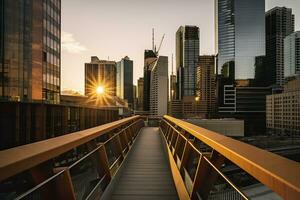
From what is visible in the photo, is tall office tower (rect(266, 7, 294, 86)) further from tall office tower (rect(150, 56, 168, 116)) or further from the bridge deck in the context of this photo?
the bridge deck

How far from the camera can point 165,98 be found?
161750 mm

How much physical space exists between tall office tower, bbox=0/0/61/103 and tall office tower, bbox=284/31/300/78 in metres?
192

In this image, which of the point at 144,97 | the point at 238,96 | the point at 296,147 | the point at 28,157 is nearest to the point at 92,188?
the point at 28,157

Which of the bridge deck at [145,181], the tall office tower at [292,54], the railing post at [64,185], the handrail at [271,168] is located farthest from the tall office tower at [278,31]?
the railing post at [64,185]

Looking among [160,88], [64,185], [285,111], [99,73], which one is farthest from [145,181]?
[99,73]

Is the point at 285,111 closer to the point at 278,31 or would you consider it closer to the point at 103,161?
the point at 278,31

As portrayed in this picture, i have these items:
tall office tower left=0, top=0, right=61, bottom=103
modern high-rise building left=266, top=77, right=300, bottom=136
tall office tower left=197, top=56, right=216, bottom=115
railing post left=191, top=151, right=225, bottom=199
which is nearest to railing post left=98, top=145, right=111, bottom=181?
railing post left=191, top=151, right=225, bottom=199

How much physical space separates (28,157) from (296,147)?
245 ft

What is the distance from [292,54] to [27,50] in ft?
691

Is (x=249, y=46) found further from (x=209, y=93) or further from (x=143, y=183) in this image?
(x=143, y=183)

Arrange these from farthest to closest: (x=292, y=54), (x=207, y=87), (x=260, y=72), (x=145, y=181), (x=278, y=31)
→ (x=292, y=54) → (x=207, y=87) → (x=278, y=31) → (x=260, y=72) → (x=145, y=181)

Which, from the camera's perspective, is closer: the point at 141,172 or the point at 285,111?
the point at 141,172

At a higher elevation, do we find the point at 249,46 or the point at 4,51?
the point at 249,46

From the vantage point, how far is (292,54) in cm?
19375
